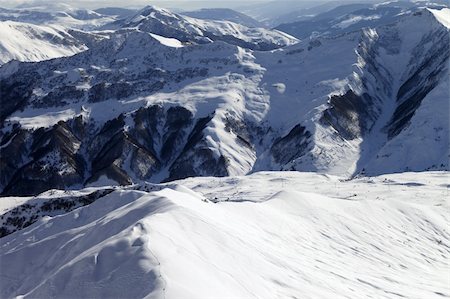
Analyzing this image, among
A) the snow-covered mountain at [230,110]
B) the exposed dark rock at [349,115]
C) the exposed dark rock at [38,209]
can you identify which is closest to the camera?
the exposed dark rock at [38,209]

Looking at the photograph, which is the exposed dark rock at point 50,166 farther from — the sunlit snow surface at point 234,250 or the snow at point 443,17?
the snow at point 443,17

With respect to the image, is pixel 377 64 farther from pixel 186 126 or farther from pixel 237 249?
pixel 237 249

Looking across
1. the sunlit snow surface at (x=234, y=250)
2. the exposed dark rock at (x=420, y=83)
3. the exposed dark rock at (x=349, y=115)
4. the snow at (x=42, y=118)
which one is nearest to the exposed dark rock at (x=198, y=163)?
the exposed dark rock at (x=349, y=115)

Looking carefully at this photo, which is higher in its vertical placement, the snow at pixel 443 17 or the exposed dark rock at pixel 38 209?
the snow at pixel 443 17

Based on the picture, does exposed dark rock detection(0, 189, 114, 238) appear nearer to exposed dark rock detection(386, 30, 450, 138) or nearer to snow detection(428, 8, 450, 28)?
exposed dark rock detection(386, 30, 450, 138)

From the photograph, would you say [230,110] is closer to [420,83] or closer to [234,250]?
[420,83]

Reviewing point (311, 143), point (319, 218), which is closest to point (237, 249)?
point (319, 218)

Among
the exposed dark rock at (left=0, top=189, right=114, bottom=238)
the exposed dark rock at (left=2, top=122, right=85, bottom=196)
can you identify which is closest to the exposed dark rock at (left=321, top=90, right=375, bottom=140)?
the exposed dark rock at (left=2, top=122, right=85, bottom=196)
